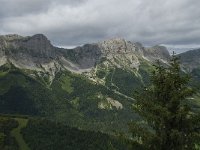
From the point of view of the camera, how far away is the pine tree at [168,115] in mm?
25953

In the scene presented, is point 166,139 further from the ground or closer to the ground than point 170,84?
closer to the ground

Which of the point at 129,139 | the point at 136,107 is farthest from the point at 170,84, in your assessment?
the point at 129,139

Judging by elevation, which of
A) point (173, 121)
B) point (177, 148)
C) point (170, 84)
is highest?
point (170, 84)

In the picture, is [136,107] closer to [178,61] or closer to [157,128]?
[157,128]

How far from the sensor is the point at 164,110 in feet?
85.2

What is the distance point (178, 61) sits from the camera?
92.6ft

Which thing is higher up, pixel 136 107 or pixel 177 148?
pixel 136 107

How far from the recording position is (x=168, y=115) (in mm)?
26141

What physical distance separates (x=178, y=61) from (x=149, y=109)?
4.29 metres

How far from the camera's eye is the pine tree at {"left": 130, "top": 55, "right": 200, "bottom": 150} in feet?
85.1

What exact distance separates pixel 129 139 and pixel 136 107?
2.43 metres

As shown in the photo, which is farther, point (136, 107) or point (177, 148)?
point (136, 107)

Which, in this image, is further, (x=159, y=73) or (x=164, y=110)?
(x=159, y=73)

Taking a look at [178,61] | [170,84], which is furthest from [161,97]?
[178,61]
